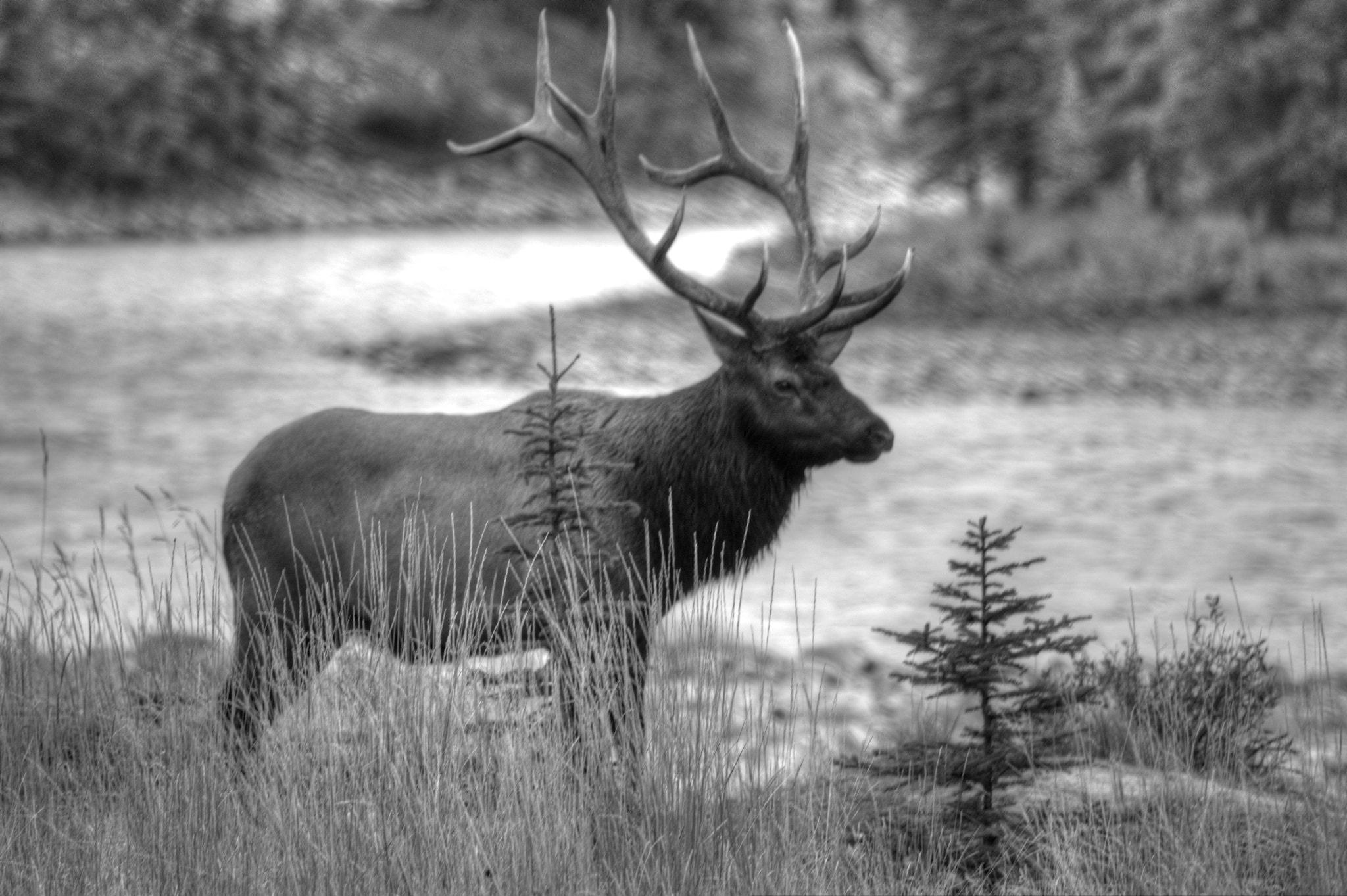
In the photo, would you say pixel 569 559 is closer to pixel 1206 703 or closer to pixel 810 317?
pixel 810 317

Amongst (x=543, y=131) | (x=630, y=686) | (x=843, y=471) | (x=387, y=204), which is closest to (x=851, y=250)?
(x=543, y=131)

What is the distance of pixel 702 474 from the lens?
5.71m

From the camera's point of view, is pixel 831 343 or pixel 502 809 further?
pixel 831 343

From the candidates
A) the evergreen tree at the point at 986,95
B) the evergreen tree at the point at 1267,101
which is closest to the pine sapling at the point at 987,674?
the evergreen tree at the point at 1267,101

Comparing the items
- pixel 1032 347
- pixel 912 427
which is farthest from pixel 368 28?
pixel 912 427

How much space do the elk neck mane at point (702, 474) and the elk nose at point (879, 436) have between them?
0.29 m

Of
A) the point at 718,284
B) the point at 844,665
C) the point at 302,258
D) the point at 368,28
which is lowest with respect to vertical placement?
the point at 844,665

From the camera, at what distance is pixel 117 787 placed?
4.59m

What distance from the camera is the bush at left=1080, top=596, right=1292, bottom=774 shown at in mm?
4855

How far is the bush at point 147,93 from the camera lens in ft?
109

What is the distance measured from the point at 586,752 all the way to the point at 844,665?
10.5 feet

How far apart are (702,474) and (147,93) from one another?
3238cm

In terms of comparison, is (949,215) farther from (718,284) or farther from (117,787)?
(117,787)

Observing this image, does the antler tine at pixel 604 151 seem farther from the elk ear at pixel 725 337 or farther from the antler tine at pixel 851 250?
the antler tine at pixel 851 250
